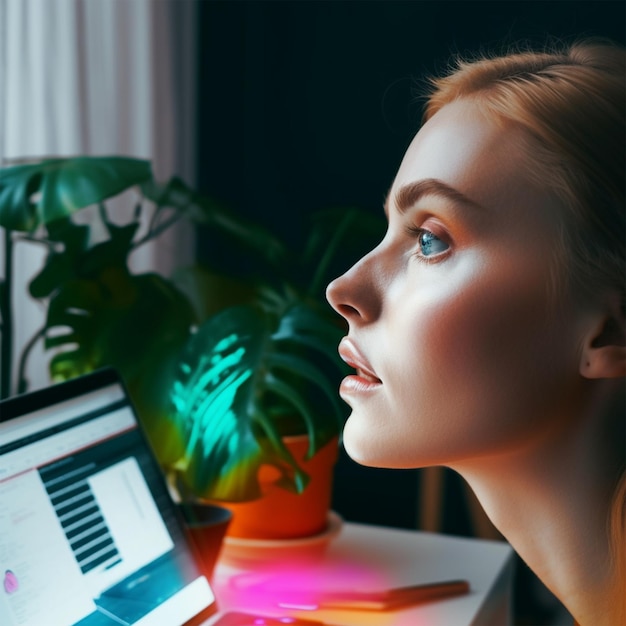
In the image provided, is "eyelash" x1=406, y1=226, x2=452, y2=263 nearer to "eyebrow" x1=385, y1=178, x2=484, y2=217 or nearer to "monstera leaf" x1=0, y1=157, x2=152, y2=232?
"eyebrow" x1=385, y1=178, x2=484, y2=217

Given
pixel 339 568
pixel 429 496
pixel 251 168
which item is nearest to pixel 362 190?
pixel 251 168

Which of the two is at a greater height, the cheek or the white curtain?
the white curtain

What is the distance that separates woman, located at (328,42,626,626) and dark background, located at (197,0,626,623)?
1.08 m

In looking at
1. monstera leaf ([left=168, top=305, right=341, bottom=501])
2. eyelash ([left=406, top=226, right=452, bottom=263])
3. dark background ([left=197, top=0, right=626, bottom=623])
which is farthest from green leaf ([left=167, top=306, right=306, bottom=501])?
dark background ([left=197, top=0, right=626, bottom=623])

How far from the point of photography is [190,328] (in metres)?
1.10

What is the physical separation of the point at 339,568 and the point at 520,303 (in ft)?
1.83

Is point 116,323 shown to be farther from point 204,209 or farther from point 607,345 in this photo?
point 607,345

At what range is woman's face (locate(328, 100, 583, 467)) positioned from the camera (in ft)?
2.00

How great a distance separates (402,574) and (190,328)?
→ 0.39 metres

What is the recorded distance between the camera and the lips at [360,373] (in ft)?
2.17

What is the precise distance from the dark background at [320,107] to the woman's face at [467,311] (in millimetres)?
1086

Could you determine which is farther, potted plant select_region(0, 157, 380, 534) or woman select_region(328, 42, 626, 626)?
potted plant select_region(0, 157, 380, 534)

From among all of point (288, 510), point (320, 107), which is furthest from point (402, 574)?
point (320, 107)

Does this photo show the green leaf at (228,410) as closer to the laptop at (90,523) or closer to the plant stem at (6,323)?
the laptop at (90,523)
